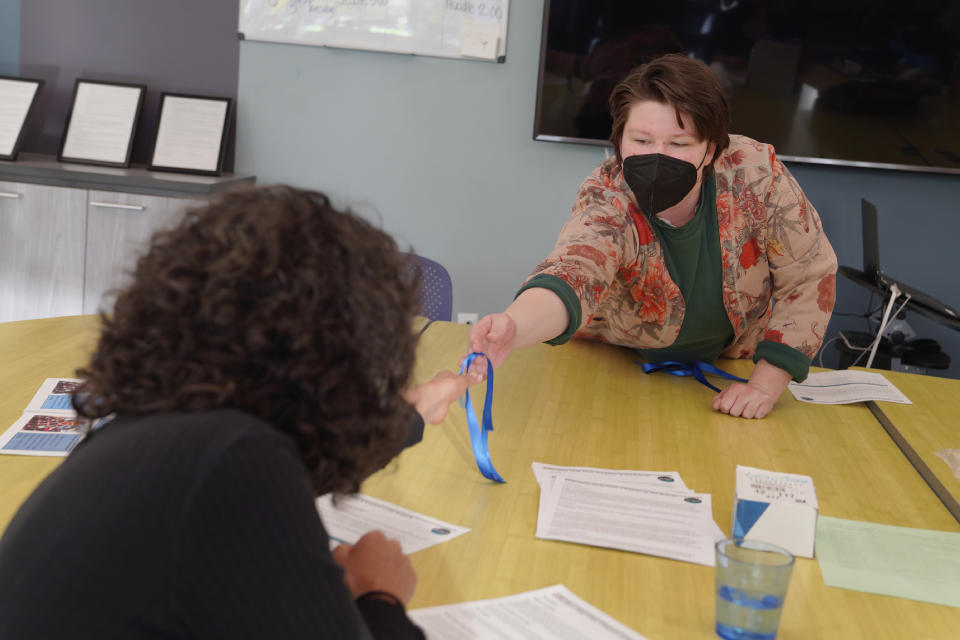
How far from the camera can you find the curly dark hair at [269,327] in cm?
64

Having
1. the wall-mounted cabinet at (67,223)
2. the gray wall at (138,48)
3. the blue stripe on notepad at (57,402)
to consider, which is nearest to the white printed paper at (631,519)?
the blue stripe on notepad at (57,402)

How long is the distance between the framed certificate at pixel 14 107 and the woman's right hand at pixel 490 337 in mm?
2663

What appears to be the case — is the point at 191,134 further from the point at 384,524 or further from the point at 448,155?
the point at 384,524

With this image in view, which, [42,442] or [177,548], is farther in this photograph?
[42,442]

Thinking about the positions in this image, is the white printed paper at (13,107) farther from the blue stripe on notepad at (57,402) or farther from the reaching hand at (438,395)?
the reaching hand at (438,395)

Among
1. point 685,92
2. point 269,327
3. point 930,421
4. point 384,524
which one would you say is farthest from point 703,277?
point 269,327

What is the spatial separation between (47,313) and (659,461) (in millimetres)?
2727

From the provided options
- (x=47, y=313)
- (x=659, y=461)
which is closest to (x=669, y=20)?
(x=659, y=461)

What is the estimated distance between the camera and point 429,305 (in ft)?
7.80

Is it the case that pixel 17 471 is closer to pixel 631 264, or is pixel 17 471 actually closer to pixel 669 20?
pixel 631 264

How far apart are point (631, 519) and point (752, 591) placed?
0.28 m

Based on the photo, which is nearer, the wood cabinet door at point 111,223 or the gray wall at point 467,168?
the wood cabinet door at point 111,223

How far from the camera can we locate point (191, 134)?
136 inches

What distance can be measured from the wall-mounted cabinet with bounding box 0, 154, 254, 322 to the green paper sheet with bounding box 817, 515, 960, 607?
2.56 m
